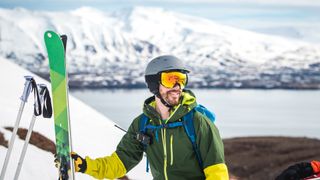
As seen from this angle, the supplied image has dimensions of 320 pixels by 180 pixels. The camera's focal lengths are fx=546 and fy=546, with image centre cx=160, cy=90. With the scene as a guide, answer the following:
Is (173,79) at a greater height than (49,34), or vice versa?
(49,34)

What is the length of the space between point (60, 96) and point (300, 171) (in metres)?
2.75

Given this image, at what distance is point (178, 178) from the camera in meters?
5.09

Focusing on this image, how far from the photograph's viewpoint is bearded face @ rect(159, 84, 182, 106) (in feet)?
16.5

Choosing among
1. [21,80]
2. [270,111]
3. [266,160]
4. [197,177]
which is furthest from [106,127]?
[270,111]

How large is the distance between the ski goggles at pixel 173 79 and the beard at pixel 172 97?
0.19 ft

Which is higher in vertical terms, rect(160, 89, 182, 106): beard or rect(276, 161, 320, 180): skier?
rect(160, 89, 182, 106): beard

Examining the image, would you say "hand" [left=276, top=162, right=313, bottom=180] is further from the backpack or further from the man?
the backpack

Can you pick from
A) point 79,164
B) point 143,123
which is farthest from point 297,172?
point 79,164

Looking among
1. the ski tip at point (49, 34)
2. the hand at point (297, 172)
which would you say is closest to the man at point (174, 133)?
the hand at point (297, 172)

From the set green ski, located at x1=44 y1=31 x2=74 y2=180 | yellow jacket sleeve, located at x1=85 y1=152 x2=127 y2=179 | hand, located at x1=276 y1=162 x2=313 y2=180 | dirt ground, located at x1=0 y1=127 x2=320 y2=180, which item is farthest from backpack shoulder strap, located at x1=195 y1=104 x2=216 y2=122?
dirt ground, located at x1=0 y1=127 x2=320 y2=180

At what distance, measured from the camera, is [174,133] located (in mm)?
4961

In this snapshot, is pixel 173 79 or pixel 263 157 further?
pixel 263 157

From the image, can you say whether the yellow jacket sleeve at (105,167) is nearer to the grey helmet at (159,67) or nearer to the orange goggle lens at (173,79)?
the grey helmet at (159,67)

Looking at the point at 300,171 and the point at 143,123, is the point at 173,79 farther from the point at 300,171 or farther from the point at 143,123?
the point at 300,171
